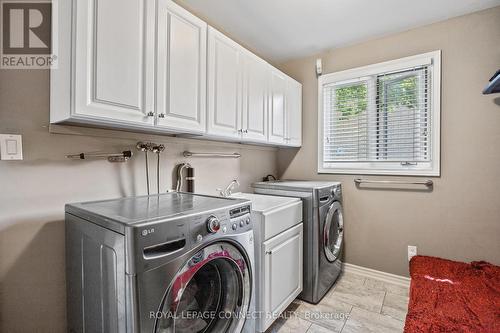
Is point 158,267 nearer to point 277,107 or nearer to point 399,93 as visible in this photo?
point 277,107

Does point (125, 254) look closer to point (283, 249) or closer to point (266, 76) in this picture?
point (283, 249)

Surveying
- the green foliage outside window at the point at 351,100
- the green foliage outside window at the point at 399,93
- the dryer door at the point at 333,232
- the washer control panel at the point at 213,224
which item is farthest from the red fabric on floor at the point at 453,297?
the green foliage outside window at the point at 351,100

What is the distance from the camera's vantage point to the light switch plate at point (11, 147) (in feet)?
3.69

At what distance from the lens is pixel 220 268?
4.24 ft

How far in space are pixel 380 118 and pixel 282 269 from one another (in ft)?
5.95

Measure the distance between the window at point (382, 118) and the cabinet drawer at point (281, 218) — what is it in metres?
1.02

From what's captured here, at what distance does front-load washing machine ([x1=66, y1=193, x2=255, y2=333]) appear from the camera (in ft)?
2.92

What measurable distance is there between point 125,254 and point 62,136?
0.84 metres

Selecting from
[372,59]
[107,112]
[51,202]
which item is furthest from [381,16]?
[51,202]

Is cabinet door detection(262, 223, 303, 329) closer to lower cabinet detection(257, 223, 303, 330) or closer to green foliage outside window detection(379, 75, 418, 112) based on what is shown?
lower cabinet detection(257, 223, 303, 330)

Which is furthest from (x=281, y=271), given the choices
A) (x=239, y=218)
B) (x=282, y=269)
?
(x=239, y=218)

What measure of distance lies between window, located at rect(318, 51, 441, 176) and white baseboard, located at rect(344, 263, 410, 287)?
1004mm

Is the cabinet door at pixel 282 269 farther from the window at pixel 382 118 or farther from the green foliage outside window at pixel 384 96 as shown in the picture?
the green foliage outside window at pixel 384 96

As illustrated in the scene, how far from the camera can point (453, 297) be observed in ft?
5.08
